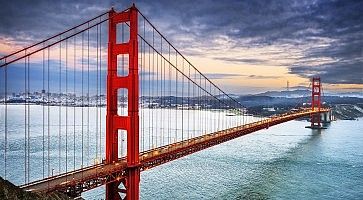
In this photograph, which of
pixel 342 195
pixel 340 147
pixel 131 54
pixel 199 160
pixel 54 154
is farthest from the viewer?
pixel 340 147

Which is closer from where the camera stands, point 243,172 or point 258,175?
point 258,175

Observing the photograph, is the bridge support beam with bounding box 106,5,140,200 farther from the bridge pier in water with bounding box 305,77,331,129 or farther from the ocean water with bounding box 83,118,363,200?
the bridge pier in water with bounding box 305,77,331,129

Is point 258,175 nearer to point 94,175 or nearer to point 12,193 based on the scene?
point 94,175

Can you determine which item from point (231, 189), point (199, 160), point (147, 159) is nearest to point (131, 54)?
point (147, 159)

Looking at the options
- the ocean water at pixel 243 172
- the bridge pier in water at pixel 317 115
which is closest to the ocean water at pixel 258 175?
the ocean water at pixel 243 172

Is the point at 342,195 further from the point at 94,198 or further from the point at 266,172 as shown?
the point at 94,198

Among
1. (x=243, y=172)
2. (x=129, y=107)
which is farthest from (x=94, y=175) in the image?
(x=243, y=172)

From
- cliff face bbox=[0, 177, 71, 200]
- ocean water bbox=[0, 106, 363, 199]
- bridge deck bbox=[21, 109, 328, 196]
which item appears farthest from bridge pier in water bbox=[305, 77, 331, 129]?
cliff face bbox=[0, 177, 71, 200]

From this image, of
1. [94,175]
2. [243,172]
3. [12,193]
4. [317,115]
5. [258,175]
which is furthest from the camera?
[317,115]
